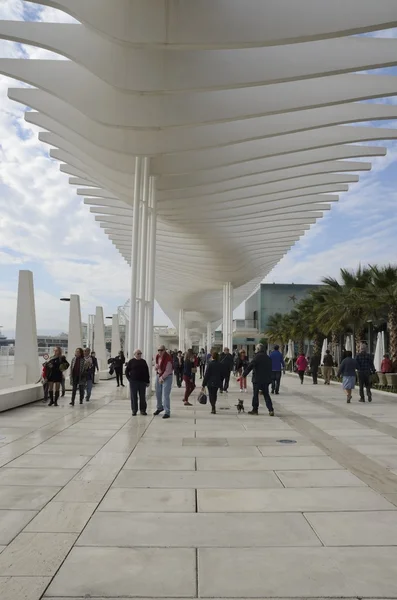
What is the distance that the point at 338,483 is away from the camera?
20.5 feet

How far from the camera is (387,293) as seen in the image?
22547 mm

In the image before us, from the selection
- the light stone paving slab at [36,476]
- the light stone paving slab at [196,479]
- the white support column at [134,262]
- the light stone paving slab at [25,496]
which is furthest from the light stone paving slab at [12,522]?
the white support column at [134,262]

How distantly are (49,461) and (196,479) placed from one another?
7.17ft

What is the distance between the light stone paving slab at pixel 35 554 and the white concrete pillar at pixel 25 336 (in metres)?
12.8

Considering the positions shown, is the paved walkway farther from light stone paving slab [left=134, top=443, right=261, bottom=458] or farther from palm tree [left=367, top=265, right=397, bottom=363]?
palm tree [left=367, top=265, right=397, bottom=363]

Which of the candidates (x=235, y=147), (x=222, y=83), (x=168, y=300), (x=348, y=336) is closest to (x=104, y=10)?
(x=222, y=83)

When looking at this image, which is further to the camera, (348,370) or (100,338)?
(100,338)

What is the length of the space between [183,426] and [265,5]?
821 cm

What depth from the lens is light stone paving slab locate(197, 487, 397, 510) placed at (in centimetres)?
526

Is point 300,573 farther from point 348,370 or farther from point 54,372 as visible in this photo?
point 348,370

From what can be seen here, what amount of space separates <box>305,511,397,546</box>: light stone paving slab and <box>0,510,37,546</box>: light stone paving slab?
245cm

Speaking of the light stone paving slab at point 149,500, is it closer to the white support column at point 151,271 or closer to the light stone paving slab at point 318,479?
the light stone paving slab at point 318,479

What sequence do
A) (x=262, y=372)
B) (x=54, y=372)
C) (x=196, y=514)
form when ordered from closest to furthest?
(x=196, y=514) → (x=262, y=372) → (x=54, y=372)

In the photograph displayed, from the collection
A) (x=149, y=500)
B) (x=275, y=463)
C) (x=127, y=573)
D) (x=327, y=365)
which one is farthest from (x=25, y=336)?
(x=327, y=365)
